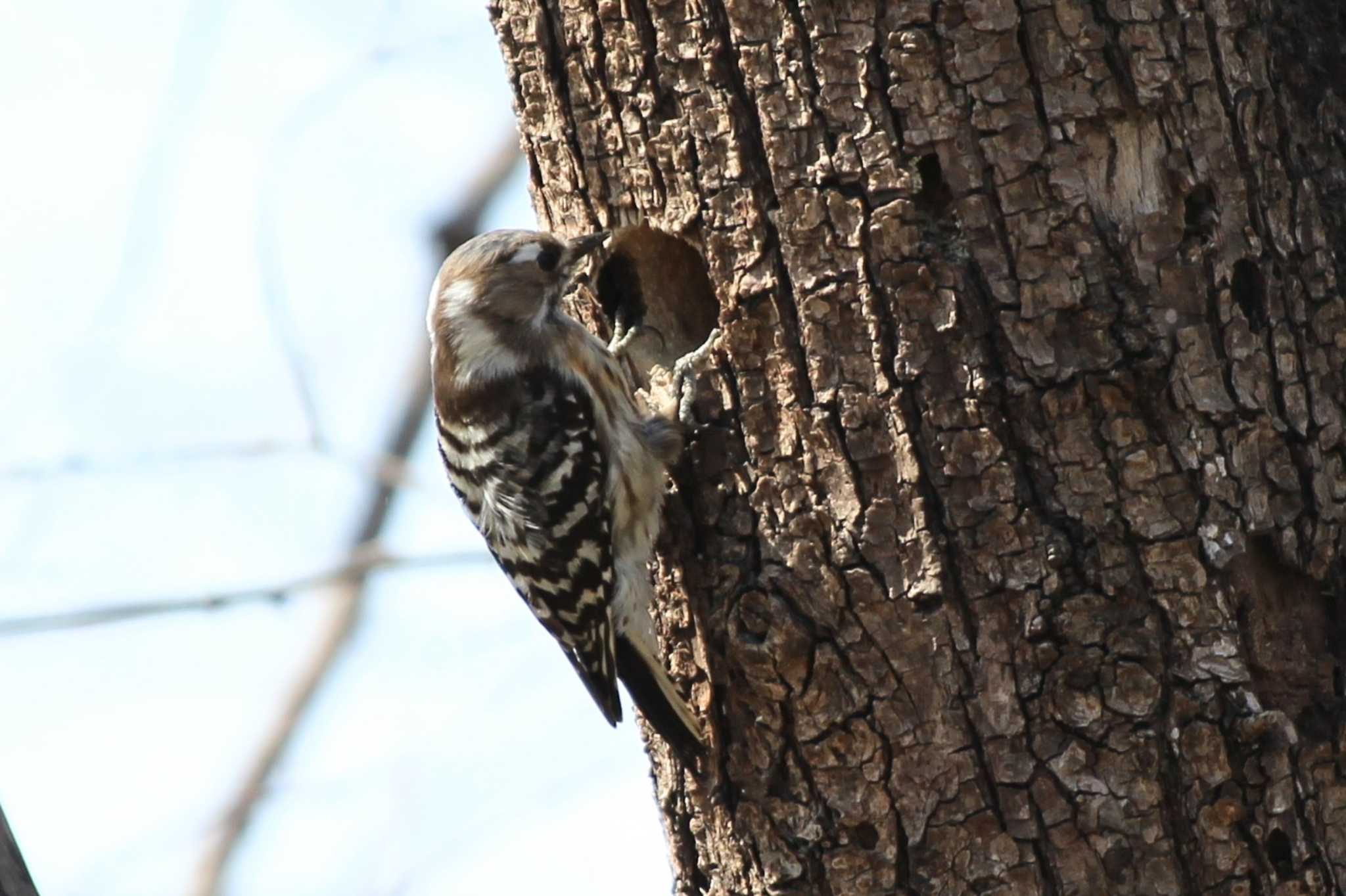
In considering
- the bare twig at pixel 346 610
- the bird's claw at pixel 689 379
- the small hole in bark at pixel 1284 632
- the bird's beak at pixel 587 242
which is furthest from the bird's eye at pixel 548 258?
the bare twig at pixel 346 610

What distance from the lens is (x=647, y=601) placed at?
4.40 m

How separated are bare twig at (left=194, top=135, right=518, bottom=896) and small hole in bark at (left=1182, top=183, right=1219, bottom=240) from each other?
5.13 meters

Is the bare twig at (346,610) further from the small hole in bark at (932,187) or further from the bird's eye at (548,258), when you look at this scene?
the small hole in bark at (932,187)

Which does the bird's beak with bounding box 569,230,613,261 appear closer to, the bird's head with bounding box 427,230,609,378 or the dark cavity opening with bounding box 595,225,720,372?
the dark cavity opening with bounding box 595,225,720,372

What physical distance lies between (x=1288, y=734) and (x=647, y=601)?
1.84 m

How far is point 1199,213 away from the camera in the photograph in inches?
133

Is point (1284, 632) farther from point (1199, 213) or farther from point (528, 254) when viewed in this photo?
point (528, 254)

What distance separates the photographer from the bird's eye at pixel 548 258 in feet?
14.8

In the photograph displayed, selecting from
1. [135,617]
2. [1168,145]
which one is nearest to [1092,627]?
[1168,145]

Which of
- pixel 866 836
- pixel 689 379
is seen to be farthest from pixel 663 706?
pixel 689 379

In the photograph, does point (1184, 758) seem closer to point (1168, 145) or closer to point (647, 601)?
point (1168, 145)

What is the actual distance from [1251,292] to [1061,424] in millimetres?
529

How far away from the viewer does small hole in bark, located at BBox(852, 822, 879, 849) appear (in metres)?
3.58

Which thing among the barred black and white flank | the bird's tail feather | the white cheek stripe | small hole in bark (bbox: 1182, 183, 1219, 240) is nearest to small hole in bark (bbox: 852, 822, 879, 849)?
the bird's tail feather
